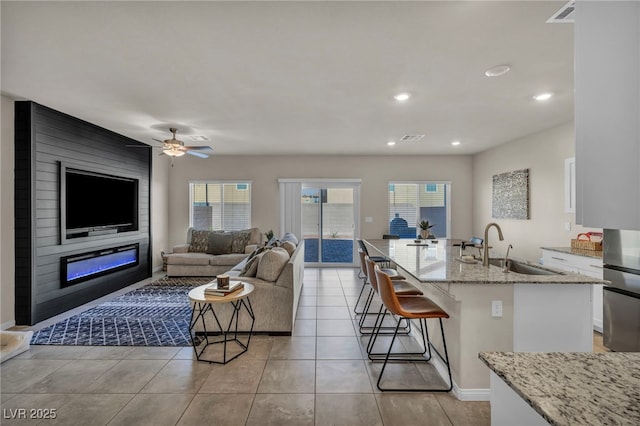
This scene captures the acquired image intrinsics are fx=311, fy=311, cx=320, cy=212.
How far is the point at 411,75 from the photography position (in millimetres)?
2973

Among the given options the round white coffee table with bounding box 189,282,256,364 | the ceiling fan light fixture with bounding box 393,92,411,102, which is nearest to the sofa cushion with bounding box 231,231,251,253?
the round white coffee table with bounding box 189,282,256,364

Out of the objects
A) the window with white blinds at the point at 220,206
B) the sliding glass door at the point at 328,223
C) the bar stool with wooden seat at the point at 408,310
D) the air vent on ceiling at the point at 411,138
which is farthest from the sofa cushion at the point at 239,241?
the bar stool with wooden seat at the point at 408,310

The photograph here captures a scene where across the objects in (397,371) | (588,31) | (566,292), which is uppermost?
(588,31)

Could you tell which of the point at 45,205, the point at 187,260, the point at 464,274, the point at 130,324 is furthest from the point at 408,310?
the point at 187,260

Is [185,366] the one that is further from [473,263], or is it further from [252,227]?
[252,227]

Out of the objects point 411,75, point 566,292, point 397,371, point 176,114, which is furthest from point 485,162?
point 176,114

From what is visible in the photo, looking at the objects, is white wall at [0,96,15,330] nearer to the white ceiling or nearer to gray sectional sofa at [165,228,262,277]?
the white ceiling

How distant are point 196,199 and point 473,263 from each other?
6.35 meters

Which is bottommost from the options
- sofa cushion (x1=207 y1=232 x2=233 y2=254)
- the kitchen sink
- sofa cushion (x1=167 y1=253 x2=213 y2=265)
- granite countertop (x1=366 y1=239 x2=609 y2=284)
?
sofa cushion (x1=167 y1=253 x2=213 y2=265)

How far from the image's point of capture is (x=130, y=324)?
3.72m

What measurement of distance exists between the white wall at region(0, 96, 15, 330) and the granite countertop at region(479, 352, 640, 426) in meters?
4.84

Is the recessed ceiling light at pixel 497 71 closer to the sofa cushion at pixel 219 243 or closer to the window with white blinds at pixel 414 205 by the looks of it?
the window with white blinds at pixel 414 205

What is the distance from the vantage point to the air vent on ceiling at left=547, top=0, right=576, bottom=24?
1.97 meters

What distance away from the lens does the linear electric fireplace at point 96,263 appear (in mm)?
4258
